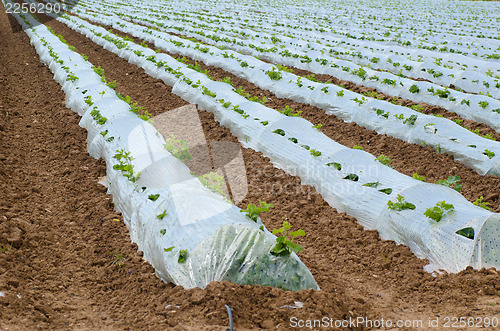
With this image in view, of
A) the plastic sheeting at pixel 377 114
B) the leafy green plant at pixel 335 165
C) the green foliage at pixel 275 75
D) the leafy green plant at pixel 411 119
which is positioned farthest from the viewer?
the green foliage at pixel 275 75

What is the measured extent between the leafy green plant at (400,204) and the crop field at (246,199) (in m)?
0.02

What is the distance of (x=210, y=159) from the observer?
22.9ft

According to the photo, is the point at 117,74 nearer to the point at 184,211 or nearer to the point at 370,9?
the point at 184,211

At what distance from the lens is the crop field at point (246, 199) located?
3.57m

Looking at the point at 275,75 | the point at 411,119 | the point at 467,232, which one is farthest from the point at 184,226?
the point at 275,75

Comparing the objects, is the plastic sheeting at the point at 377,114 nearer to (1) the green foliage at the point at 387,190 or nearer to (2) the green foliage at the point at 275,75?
(2) the green foliage at the point at 275,75

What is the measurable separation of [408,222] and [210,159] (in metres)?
3.52

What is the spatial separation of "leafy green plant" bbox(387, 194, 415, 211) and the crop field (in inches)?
0.7

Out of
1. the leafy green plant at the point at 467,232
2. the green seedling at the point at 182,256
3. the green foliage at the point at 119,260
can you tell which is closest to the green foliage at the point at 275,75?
the leafy green plant at the point at 467,232

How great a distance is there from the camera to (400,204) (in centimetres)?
485

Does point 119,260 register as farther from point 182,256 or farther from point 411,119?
point 411,119

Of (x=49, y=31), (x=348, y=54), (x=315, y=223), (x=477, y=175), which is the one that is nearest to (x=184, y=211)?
(x=315, y=223)

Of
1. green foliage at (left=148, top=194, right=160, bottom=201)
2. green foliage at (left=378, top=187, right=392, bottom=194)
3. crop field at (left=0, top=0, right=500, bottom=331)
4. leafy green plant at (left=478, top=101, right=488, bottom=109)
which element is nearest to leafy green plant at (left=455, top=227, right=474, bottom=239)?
crop field at (left=0, top=0, right=500, bottom=331)

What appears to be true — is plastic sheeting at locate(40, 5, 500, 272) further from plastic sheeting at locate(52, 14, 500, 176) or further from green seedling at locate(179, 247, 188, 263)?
green seedling at locate(179, 247, 188, 263)
